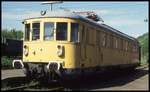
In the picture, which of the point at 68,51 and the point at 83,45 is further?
the point at 83,45

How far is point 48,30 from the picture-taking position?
11.8m

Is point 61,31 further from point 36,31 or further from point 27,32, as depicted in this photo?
point 27,32

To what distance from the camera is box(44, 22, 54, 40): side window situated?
11.7 meters

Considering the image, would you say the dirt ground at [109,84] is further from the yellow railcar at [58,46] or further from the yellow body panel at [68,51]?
the yellow body panel at [68,51]

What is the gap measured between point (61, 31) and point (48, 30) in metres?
0.51

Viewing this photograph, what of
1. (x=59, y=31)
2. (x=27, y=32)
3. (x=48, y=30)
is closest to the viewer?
(x=59, y=31)

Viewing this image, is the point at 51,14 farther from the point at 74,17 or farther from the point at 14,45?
the point at 14,45

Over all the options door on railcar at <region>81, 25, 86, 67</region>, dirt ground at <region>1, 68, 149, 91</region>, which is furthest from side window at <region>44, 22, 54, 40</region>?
dirt ground at <region>1, 68, 149, 91</region>

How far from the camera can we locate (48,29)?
11820mm

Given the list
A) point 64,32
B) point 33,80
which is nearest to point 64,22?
point 64,32

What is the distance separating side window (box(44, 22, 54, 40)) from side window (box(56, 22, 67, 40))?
8.1 inches

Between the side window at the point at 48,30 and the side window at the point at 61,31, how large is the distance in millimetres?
206

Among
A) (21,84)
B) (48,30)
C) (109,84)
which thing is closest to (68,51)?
(48,30)

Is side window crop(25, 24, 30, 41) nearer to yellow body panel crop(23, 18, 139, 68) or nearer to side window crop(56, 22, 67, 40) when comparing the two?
yellow body panel crop(23, 18, 139, 68)
